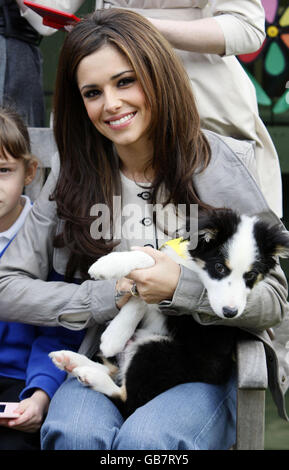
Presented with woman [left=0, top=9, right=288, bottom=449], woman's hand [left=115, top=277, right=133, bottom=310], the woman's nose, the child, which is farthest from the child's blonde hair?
woman's hand [left=115, top=277, right=133, bottom=310]

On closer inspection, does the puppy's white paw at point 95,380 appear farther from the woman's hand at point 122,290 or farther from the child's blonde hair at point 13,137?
the child's blonde hair at point 13,137

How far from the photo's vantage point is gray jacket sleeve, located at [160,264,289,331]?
6.70ft

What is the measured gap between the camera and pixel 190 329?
2.15m

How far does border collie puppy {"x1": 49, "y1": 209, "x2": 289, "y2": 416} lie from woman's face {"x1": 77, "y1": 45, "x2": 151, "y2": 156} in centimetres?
41

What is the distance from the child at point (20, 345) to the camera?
213cm

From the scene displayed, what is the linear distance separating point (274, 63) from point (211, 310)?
3.75m

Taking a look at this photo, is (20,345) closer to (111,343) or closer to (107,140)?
(111,343)

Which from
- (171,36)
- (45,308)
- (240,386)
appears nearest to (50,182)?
(45,308)

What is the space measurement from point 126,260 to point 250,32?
1122 mm

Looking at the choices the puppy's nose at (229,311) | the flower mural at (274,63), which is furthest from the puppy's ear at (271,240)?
the flower mural at (274,63)

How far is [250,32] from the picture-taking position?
258 centimetres

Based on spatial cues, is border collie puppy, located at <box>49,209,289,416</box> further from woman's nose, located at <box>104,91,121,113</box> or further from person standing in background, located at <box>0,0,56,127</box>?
person standing in background, located at <box>0,0,56,127</box>

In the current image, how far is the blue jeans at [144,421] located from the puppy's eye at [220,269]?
0.37 m

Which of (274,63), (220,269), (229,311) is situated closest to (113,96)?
(220,269)
